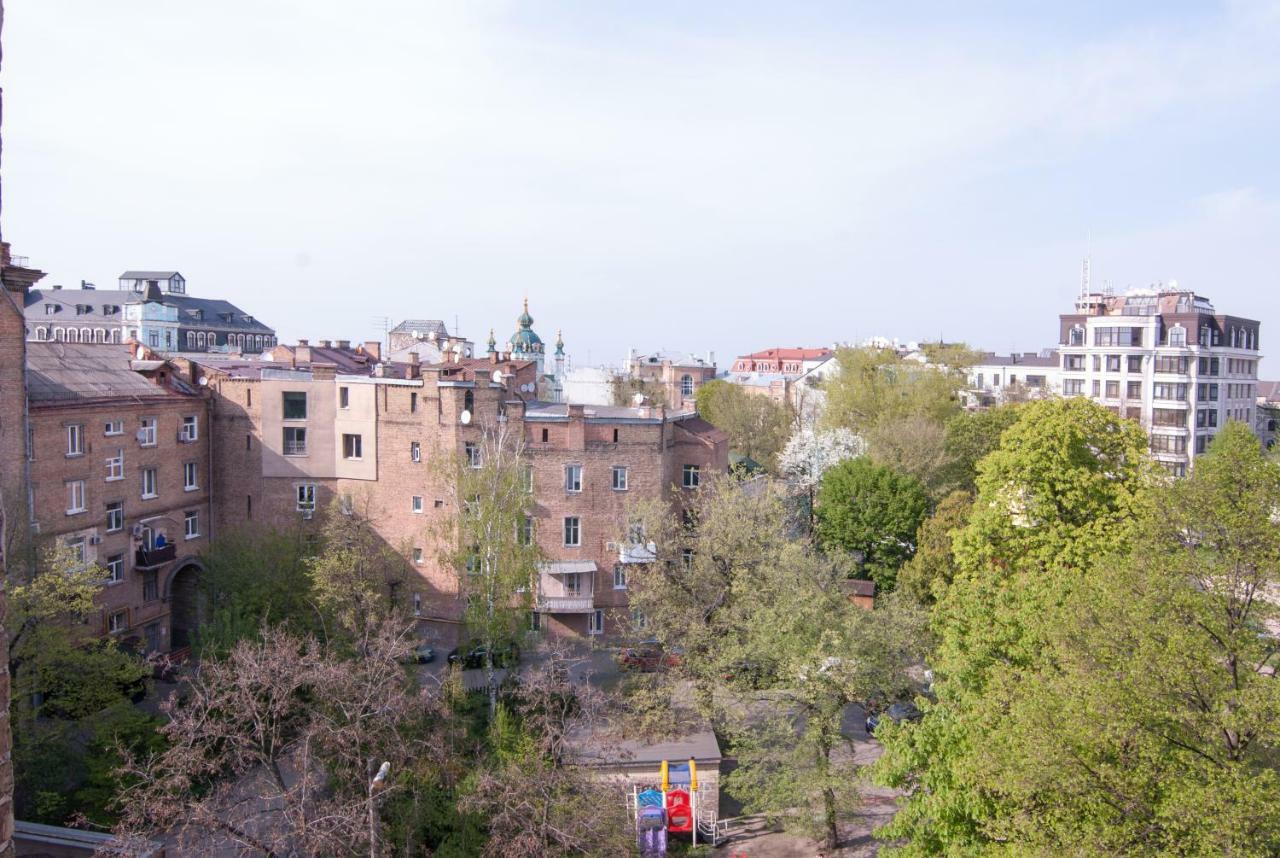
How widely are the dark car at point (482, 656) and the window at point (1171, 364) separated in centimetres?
5063

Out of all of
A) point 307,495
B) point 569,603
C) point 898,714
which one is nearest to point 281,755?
point 569,603

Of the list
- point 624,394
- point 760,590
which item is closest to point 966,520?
point 760,590

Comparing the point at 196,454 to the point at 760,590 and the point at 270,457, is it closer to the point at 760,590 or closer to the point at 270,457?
the point at 270,457

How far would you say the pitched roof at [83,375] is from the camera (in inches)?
1233

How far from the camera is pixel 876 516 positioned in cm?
4128

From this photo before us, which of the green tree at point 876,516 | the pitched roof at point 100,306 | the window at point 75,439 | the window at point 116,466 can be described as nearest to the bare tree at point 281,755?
the window at point 75,439

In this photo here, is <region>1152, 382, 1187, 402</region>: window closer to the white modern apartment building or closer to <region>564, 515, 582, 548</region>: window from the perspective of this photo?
the white modern apartment building

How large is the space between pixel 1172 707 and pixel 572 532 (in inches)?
1005

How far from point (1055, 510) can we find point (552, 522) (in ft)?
59.6

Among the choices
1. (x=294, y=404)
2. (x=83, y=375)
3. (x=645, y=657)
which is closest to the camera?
(x=645, y=657)

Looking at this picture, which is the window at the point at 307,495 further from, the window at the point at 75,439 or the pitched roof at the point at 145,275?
the pitched roof at the point at 145,275

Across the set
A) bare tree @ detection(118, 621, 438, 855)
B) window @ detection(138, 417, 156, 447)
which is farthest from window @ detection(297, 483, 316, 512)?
bare tree @ detection(118, 621, 438, 855)

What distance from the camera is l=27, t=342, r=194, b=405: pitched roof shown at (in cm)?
3133

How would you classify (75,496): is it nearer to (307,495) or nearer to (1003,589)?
(307,495)
